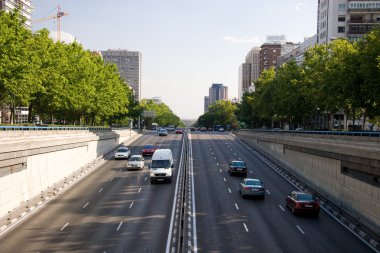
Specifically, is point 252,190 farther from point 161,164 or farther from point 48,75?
point 48,75

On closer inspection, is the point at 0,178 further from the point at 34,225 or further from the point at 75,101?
the point at 75,101

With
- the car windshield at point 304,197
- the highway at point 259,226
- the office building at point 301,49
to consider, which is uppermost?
the office building at point 301,49

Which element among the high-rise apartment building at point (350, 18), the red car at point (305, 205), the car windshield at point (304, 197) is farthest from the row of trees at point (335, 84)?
the high-rise apartment building at point (350, 18)

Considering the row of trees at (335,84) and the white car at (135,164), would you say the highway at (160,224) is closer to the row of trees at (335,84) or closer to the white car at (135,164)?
the white car at (135,164)

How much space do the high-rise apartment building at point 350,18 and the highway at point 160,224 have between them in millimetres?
74873

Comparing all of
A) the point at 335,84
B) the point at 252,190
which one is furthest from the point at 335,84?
the point at 252,190

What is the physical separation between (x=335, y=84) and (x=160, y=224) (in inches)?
959

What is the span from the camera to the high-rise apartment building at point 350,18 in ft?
330

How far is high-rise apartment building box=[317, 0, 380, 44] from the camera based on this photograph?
101 meters

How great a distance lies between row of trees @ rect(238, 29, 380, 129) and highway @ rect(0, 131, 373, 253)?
1085 cm

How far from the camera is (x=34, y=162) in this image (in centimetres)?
3095

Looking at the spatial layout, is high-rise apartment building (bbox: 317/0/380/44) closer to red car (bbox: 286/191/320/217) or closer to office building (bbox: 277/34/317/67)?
office building (bbox: 277/34/317/67)

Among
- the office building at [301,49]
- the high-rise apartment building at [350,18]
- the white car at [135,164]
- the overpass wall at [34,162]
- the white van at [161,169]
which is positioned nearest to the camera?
the overpass wall at [34,162]

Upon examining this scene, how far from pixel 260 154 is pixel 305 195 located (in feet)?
121
